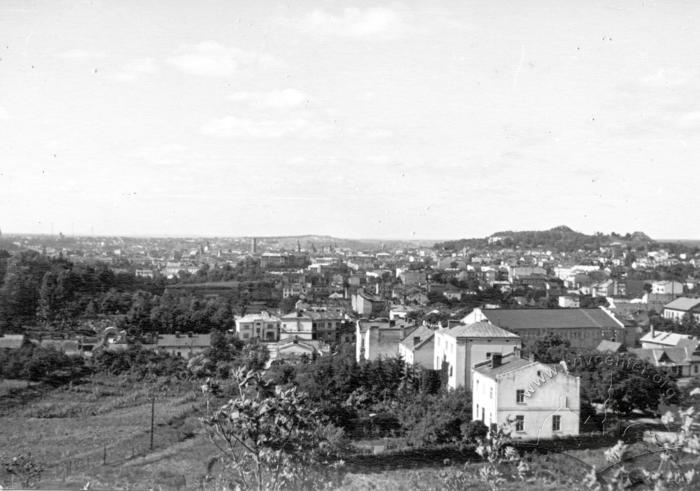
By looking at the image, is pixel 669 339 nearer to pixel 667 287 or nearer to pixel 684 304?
pixel 684 304

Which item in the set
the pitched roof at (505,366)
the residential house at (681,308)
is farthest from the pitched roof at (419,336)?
the residential house at (681,308)

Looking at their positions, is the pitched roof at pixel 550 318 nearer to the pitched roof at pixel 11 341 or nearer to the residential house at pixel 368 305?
the residential house at pixel 368 305

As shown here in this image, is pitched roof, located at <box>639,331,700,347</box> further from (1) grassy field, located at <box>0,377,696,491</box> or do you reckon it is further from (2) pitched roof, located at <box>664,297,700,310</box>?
(1) grassy field, located at <box>0,377,696,491</box>

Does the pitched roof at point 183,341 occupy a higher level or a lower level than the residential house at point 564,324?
lower

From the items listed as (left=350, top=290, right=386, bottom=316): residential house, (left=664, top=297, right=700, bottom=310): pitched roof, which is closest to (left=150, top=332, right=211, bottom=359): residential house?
(left=350, top=290, right=386, bottom=316): residential house

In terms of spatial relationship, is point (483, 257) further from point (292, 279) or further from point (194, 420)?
point (194, 420)

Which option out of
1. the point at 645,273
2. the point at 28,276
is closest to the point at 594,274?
the point at 645,273
